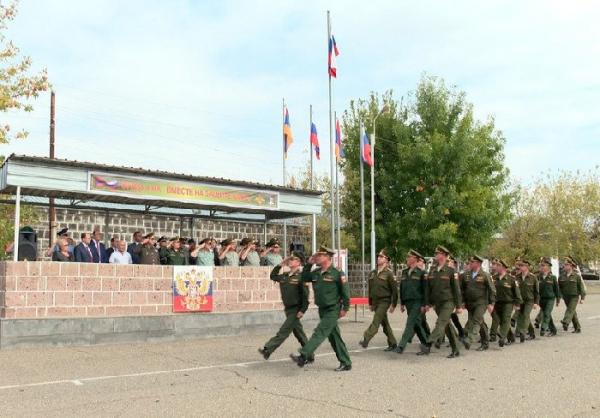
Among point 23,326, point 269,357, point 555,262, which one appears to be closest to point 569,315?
point 269,357

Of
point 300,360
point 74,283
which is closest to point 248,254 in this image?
point 74,283

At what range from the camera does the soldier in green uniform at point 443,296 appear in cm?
1163

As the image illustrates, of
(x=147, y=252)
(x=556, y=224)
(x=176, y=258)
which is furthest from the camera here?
(x=556, y=224)

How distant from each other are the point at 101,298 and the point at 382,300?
5679 millimetres

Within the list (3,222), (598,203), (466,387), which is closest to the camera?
(466,387)

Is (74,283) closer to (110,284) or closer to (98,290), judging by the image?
(98,290)

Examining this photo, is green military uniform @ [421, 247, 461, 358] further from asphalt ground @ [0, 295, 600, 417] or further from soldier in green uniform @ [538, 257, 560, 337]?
soldier in green uniform @ [538, 257, 560, 337]

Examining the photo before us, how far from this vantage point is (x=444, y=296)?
470 inches

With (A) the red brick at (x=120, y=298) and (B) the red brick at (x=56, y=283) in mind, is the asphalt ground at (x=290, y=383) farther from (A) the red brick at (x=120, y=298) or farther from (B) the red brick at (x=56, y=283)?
(B) the red brick at (x=56, y=283)

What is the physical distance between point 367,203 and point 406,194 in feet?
6.42

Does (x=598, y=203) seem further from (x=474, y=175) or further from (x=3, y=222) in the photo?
(x=3, y=222)

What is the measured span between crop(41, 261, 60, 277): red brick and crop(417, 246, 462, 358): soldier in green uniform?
705 centimetres

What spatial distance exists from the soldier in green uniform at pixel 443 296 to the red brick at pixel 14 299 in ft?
24.2

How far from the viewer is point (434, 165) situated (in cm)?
2995
